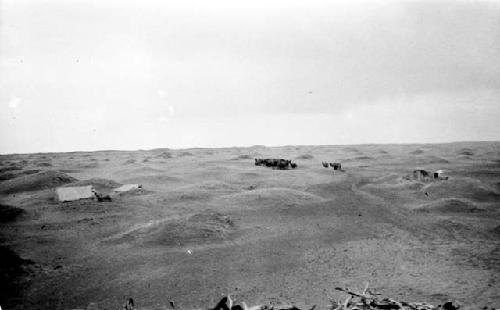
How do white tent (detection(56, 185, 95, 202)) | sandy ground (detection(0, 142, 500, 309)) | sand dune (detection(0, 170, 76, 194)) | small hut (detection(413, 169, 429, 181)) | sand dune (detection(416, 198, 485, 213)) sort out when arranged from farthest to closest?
small hut (detection(413, 169, 429, 181))
sand dune (detection(0, 170, 76, 194))
white tent (detection(56, 185, 95, 202))
sand dune (detection(416, 198, 485, 213))
sandy ground (detection(0, 142, 500, 309))

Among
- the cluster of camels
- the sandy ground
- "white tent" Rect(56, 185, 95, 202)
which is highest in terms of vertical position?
the cluster of camels

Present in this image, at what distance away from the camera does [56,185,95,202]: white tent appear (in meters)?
11.3

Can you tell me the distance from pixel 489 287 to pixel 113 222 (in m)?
7.38

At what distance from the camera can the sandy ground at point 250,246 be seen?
524 centimetres

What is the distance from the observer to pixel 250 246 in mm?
7105

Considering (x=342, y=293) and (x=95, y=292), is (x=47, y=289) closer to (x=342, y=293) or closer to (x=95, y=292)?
(x=95, y=292)

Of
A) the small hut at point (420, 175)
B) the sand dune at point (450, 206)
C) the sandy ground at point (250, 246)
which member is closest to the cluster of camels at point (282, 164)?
the small hut at point (420, 175)

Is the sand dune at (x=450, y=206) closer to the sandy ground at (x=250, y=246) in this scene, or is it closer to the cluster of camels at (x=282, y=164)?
the sandy ground at (x=250, y=246)

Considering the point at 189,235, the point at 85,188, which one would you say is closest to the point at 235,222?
the point at 189,235

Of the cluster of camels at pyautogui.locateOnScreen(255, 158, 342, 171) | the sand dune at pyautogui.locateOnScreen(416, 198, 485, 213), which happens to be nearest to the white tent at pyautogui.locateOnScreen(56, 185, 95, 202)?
the cluster of camels at pyautogui.locateOnScreen(255, 158, 342, 171)

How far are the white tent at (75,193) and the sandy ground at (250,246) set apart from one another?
0.33m

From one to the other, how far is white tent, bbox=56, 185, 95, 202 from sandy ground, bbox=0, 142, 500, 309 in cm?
33

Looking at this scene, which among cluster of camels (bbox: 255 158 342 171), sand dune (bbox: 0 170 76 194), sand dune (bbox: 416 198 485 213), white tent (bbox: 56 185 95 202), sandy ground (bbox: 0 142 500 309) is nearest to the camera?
sandy ground (bbox: 0 142 500 309)

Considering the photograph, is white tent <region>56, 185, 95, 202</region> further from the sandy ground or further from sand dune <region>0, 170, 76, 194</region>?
sand dune <region>0, 170, 76, 194</region>
